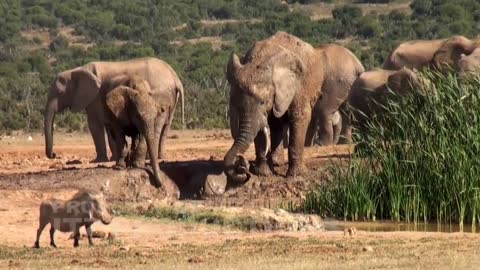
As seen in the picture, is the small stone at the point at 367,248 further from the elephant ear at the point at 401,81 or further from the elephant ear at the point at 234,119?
the elephant ear at the point at 401,81

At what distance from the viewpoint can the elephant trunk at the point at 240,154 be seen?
880 inches

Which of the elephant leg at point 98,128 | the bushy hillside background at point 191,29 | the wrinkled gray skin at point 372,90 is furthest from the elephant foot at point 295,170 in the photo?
the bushy hillside background at point 191,29

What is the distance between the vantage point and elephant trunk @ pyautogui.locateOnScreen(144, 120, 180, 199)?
74.7ft

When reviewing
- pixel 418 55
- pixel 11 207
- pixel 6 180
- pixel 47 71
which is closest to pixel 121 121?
pixel 6 180

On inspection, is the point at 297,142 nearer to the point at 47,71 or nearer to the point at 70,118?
the point at 70,118

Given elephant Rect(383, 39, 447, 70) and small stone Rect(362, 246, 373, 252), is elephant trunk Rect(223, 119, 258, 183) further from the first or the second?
elephant Rect(383, 39, 447, 70)

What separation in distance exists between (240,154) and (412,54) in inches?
414

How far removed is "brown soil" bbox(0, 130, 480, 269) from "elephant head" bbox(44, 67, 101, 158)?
136 inches

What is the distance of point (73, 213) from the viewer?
50.7 ft

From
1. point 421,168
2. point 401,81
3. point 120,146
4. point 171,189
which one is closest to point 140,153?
point 120,146

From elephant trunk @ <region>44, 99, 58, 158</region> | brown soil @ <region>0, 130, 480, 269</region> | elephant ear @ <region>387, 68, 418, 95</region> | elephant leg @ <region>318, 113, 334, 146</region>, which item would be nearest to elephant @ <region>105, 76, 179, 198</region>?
brown soil @ <region>0, 130, 480, 269</region>

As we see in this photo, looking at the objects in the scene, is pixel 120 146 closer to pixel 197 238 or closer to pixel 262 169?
pixel 262 169

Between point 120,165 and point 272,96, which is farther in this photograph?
point 120,165

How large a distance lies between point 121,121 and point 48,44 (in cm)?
4860
